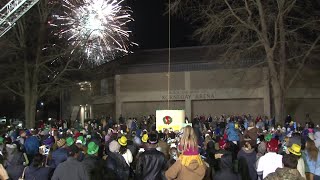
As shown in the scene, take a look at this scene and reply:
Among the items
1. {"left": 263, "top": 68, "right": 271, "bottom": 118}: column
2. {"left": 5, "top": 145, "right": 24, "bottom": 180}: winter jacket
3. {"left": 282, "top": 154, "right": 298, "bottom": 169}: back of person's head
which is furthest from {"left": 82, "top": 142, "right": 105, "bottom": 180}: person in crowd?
{"left": 263, "top": 68, "right": 271, "bottom": 118}: column

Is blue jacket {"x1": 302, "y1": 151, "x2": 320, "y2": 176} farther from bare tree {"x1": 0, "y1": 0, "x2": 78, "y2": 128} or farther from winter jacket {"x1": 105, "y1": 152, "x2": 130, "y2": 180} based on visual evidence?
bare tree {"x1": 0, "y1": 0, "x2": 78, "y2": 128}

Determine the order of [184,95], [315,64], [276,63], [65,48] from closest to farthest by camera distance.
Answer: [276,63] → [65,48] → [315,64] → [184,95]

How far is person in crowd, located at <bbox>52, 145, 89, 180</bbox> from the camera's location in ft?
25.1

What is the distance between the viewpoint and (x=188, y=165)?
21.9 feet

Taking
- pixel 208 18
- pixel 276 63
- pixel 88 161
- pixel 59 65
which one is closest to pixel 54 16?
pixel 59 65

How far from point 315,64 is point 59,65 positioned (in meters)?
24.3

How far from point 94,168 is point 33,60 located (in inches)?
1151

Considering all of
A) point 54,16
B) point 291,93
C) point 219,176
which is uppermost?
point 54,16

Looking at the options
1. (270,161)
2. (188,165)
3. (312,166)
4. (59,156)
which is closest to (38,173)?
(59,156)

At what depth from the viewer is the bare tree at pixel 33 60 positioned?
35.1 meters

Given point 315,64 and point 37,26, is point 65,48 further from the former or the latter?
point 315,64

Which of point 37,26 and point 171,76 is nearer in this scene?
point 37,26

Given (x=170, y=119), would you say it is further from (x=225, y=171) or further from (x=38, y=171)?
(x=38, y=171)

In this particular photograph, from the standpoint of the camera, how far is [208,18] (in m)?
34.0
